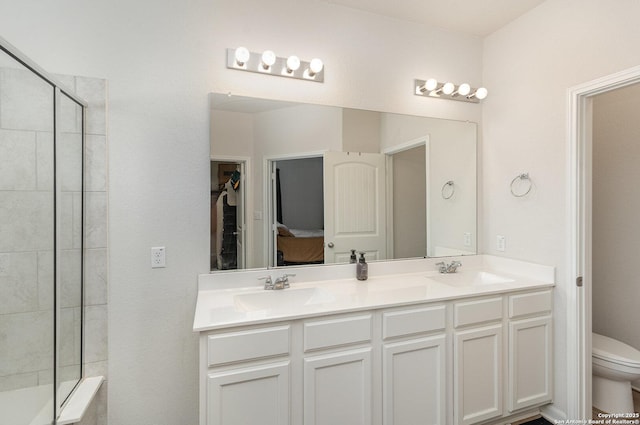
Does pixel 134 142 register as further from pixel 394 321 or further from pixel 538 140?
pixel 538 140

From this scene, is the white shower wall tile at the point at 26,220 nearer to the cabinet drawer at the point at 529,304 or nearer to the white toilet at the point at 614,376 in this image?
the cabinet drawer at the point at 529,304

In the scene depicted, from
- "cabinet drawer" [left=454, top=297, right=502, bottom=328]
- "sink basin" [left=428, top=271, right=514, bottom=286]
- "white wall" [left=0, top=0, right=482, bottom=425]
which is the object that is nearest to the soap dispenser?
"sink basin" [left=428, top=271, right=514, bottom=286]

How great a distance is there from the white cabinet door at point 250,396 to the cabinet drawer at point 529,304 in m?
1.40

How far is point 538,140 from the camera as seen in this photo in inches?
84.0

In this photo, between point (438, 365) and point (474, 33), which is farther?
point (474, 33)

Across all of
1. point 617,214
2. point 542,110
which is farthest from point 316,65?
point 617,214

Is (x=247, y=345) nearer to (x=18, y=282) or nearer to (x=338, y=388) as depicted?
(x=338, y=388)

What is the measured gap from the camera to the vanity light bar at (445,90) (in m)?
2.33

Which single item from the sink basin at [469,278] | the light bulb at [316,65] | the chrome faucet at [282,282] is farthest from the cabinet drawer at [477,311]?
the light bulb at [316,65]

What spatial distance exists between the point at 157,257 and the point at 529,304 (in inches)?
87.7

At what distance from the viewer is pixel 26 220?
4.48ft

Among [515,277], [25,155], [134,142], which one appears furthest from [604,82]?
[25,155]

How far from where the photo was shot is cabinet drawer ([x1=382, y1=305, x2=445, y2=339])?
160 cm

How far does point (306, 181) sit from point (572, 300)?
1805 mm
